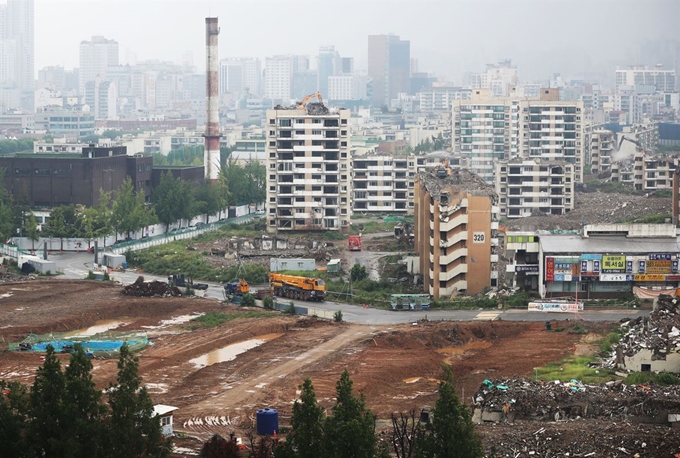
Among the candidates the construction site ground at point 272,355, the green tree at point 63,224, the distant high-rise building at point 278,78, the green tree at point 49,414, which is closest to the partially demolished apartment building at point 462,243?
the construction site ground at point 272,355

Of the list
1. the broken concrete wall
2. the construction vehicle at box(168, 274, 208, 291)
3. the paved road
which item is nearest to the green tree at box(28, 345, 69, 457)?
the broken concrete wall

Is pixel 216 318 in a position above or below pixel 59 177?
below

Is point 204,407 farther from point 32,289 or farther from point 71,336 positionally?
point 32,289

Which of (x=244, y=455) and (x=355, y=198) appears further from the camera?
(x=355, y=198)

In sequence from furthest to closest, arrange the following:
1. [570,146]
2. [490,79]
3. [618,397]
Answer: [490,79] → [570,146] → [618,397]

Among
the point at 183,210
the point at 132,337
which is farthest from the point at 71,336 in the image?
the point at 183,210

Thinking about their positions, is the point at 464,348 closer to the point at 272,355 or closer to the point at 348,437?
the point at 272,355

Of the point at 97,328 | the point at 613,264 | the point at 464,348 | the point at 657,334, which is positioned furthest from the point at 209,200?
the point at 657,334
